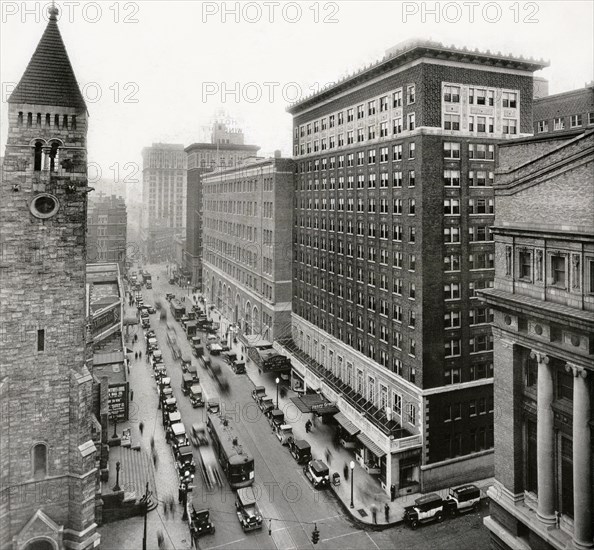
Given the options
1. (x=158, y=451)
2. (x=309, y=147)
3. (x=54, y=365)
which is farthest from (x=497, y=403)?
(x=309, y=147)

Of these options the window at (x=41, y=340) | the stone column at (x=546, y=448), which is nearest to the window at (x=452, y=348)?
the stone column at (x=546, y=448)

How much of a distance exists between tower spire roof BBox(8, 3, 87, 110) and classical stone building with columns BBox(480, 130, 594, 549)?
24.5m

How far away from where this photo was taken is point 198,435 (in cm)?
4925

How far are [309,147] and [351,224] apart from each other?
54.7 feet

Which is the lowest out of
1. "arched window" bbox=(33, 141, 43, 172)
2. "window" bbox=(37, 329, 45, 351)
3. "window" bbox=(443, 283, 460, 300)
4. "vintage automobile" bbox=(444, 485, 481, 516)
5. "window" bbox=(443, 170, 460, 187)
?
"vintage automobile" bbox=(444, 485, 481, 516)

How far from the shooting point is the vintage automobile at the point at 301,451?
4469cm

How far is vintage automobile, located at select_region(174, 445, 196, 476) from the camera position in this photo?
135 feet

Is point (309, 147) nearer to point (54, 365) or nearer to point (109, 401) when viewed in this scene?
point (109, 401)

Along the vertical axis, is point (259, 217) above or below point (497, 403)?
above

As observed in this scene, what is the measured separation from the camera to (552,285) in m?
24.1

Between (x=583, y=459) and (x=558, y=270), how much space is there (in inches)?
334

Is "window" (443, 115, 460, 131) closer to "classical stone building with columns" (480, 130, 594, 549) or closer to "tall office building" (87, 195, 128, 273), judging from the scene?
"classical stone building with columns" (480, 130, 594, 549)

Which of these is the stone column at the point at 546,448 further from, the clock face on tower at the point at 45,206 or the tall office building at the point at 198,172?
the tall office building at the point at 198,172

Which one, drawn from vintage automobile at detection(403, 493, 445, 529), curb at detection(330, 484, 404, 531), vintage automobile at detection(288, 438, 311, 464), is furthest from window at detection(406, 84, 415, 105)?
curb at detection(330, 484, 404, 531)
